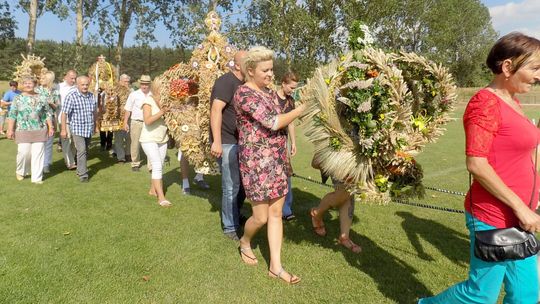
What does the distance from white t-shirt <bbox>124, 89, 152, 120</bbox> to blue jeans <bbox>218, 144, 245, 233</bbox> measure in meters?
4.71

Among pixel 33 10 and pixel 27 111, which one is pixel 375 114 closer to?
pixel 27 111

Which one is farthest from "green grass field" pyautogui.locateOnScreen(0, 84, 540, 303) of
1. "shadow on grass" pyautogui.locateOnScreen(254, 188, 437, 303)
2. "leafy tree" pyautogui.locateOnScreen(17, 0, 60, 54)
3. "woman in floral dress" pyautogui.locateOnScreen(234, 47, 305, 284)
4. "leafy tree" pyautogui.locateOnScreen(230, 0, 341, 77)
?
"leafy tree" pyautogui.locateOnScreen(230, 0, 341, 77)

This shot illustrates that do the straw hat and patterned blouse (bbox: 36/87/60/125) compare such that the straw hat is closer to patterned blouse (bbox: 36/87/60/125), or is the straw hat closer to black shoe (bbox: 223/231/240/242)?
patterned blouse (bbox: 36/87/60/125)

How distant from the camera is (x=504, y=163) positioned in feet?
7.59

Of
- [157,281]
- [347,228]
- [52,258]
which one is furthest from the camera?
[347,228]

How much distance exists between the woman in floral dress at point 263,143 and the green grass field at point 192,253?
0.52 m

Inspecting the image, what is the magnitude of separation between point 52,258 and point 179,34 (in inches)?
836

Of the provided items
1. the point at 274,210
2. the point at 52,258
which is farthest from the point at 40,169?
the point at 274,210

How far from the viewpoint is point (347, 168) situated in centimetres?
346

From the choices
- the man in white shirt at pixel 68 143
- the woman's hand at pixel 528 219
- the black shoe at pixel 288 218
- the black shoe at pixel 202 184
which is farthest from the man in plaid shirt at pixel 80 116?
the woman's hand at pixel 528 219

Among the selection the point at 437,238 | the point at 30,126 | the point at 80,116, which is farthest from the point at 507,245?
the point at 30,126

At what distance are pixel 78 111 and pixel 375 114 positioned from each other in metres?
6.43

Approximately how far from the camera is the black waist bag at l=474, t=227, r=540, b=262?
7.39ft

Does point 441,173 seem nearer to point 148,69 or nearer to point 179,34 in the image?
point 179,34
